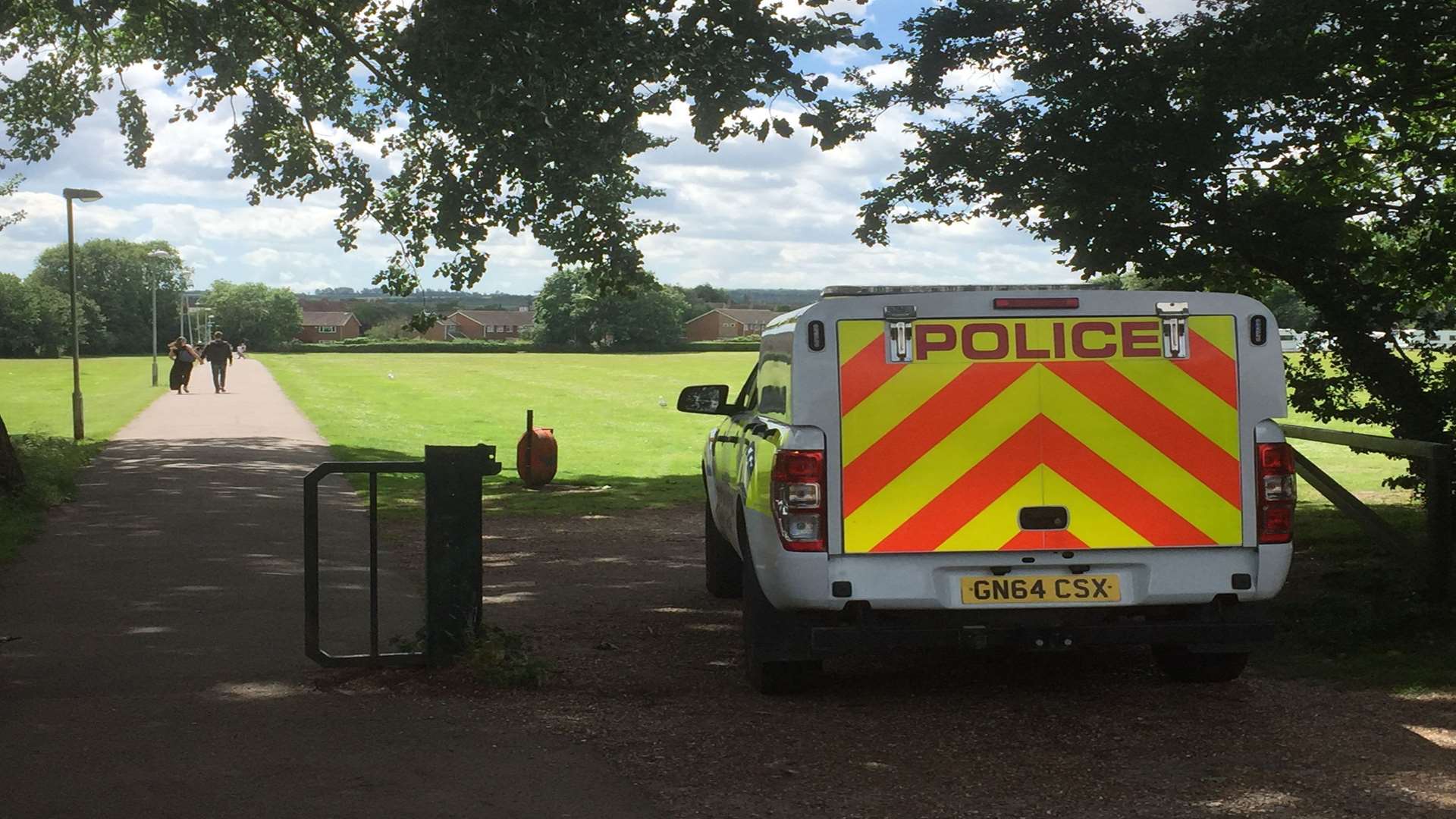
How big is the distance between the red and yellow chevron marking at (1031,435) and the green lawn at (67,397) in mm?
20895

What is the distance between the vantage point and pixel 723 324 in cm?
17450

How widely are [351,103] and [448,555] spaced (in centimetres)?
1666

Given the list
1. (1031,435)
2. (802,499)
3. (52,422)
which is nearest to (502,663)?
(802,499)

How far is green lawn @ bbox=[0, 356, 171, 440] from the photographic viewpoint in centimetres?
3195

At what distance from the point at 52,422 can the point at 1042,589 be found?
3247 centimetres

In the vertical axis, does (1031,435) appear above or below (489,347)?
below

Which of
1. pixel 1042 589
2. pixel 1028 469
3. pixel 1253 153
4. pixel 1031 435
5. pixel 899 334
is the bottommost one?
pixel 1042 589

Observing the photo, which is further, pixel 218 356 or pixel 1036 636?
pixel 218 356

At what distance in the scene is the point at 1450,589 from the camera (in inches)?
337

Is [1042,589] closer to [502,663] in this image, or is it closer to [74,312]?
[502,663]

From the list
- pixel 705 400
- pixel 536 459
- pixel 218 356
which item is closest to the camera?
pixel 705 400

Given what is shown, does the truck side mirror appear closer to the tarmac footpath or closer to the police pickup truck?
the tarmac footpath

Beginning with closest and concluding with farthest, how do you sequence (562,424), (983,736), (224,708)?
(983,736)
(224,708)
(562,424)

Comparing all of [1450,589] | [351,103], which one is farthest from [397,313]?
[1450,589]
